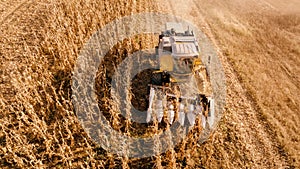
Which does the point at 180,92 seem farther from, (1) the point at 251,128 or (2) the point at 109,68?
(2) the point at 109,68

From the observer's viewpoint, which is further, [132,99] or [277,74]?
[277,74]

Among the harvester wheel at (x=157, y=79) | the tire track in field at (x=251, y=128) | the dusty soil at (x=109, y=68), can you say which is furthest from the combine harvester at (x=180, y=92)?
the tire track in field at (x=251, y=128)

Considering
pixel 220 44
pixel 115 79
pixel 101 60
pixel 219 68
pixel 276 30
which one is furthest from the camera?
pixel 276 30

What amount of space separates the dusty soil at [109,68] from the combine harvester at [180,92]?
80cm

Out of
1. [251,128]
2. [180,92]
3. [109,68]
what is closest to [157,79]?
[180,92]

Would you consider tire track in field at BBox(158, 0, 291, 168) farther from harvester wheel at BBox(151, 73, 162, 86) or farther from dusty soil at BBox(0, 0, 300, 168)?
harvester wheel at BBox(151, 73, 162, 86)

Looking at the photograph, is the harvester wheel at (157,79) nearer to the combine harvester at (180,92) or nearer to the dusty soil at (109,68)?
the combine harvester at (180,92)

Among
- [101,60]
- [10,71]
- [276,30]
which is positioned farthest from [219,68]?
[10,71]

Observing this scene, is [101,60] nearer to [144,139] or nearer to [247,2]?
[144,139]

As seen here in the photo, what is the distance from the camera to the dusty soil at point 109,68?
25.6ft

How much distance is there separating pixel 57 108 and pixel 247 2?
55.7 feet

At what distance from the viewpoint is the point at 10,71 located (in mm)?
10570

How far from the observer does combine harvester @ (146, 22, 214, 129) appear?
8.52 meters

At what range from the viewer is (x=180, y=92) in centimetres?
880
